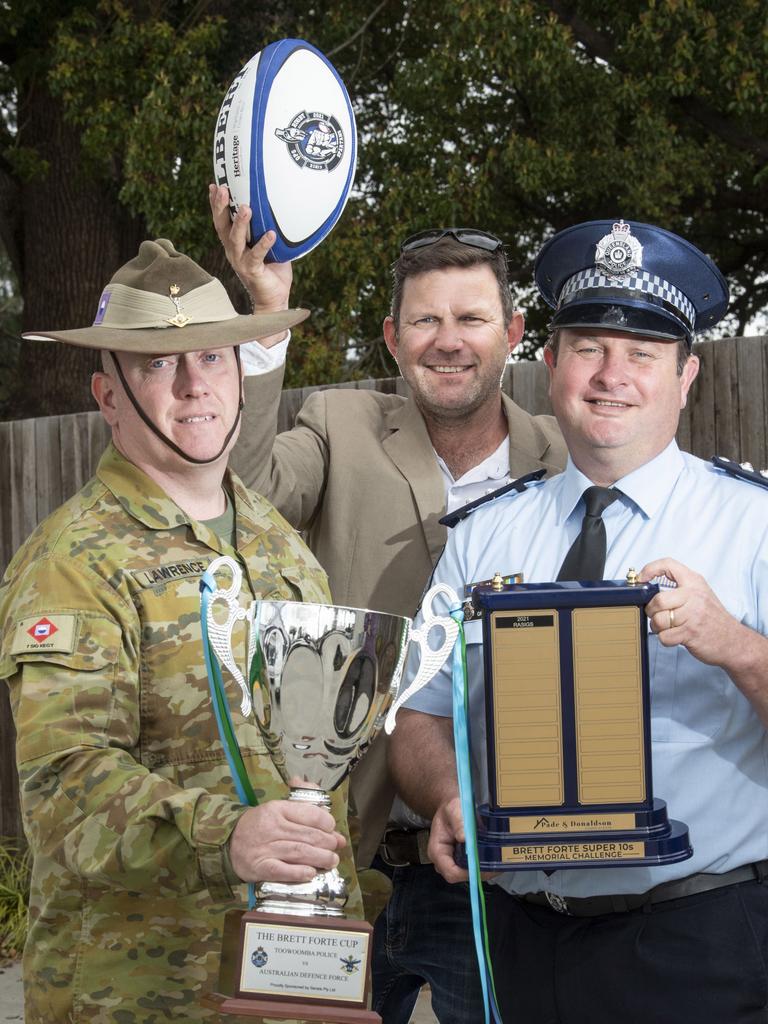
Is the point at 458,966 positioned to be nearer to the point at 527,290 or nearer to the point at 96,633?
the point at 96,633

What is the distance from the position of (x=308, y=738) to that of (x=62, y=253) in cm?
938

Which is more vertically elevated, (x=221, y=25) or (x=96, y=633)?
(x=221, y=25)

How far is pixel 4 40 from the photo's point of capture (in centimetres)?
1131

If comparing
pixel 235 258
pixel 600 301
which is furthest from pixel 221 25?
pixel 600 301

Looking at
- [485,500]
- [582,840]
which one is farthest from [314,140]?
[582,840]

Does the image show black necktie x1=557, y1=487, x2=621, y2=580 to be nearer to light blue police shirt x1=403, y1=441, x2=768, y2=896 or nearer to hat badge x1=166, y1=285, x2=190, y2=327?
light blue police shirt x1=403, y1=441, x2=768, y2=896

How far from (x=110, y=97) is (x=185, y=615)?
8.33 metres

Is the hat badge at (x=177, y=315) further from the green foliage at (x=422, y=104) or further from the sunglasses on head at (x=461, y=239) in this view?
the green foliage at (x=422, y=104)

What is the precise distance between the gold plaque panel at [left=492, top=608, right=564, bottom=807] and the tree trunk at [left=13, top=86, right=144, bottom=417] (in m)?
8.70

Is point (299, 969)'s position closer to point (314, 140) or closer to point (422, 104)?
point (314, 140)

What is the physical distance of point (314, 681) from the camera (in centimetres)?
212

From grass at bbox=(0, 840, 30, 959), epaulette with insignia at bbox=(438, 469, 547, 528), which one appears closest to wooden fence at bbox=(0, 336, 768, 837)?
grass at bbox=(0, 840, 30, 959)

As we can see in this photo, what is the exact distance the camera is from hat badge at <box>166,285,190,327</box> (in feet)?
8.11

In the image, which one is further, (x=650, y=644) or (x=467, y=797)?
(x=650, y=644)
